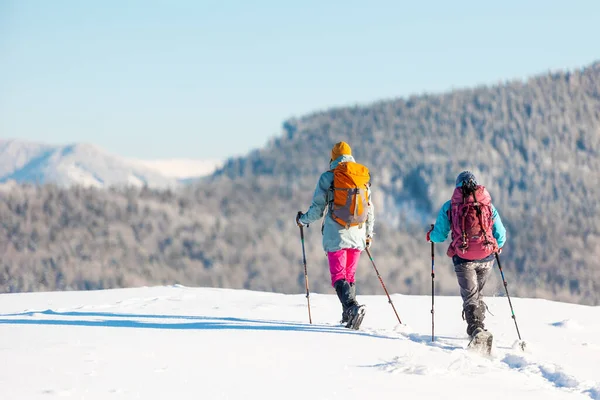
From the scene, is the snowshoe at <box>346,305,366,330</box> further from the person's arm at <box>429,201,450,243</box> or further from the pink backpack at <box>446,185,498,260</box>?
the pink backpack at <box>446,185,498,260</box>

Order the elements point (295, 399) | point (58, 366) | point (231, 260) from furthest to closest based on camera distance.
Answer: point (231, 260), point (58, 366), point (295, 399)

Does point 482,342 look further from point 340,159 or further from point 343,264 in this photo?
point 340,159

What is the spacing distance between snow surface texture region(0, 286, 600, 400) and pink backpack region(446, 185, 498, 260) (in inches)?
40.2

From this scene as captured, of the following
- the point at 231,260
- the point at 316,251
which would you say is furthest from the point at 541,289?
the point at 231,260

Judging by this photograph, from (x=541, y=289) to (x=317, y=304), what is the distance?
481 ft

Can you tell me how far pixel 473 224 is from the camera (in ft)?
28.0

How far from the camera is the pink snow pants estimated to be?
939cm

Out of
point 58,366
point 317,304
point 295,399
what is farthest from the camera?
point 317,304

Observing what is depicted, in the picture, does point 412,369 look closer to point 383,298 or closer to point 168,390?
point 168,390

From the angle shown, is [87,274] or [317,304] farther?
[87,274]

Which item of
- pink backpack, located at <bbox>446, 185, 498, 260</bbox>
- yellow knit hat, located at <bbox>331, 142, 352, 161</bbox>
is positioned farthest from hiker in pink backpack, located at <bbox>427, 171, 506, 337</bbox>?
yellow knit hat, located at <bbox>331, 142, 352, 161</bbox>

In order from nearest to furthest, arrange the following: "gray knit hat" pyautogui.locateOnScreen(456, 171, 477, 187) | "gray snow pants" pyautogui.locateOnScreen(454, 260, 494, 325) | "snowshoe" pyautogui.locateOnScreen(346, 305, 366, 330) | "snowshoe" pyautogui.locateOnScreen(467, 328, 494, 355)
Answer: "snowshoe" pyautogui.locateOnScreen(467, 328, 494, 355) → "gray knit hat" pyautogui.locateOnScreen(456, 171, 477, 187) → "gray snow pants" pyautogui.locateOnScreen(454, 260, 494, 325) → "snowshoe" pyautogui.locateOnScreen(346, 305, 366, 330)

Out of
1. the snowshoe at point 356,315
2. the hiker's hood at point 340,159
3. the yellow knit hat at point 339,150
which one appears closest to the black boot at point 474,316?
the snowshoe at point 356,315

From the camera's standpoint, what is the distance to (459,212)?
8.58m
